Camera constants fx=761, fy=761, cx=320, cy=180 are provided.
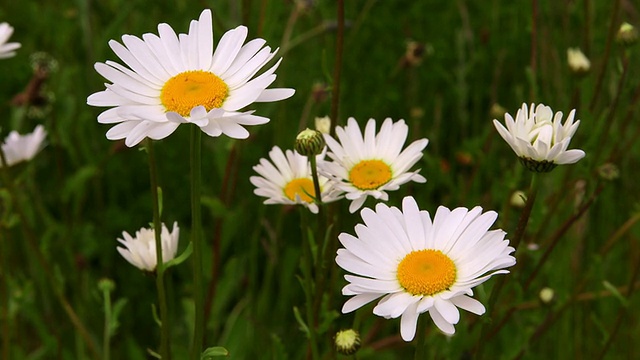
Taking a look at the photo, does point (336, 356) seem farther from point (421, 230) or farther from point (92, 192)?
point (92, 192)

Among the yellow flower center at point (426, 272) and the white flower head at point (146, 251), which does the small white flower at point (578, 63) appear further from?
the white flower head at point (146, 251)

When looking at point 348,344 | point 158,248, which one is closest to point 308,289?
point 348,344

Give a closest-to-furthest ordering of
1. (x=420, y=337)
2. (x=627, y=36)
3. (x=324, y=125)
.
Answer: (x=420, y=337)
(x=324, y=125)
(x=627, y=36)

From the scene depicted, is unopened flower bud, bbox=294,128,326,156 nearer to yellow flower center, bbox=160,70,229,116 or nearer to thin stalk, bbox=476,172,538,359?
yellow flower center, bbox=160,70,229,116

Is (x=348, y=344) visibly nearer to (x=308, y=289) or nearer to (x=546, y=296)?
(x=308, y=289)

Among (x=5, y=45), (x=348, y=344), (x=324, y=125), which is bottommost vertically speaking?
(x=348, y=344)

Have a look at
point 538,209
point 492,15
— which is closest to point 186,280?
point 538,209

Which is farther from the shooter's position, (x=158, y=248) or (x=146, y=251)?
(x=146, y=251)
